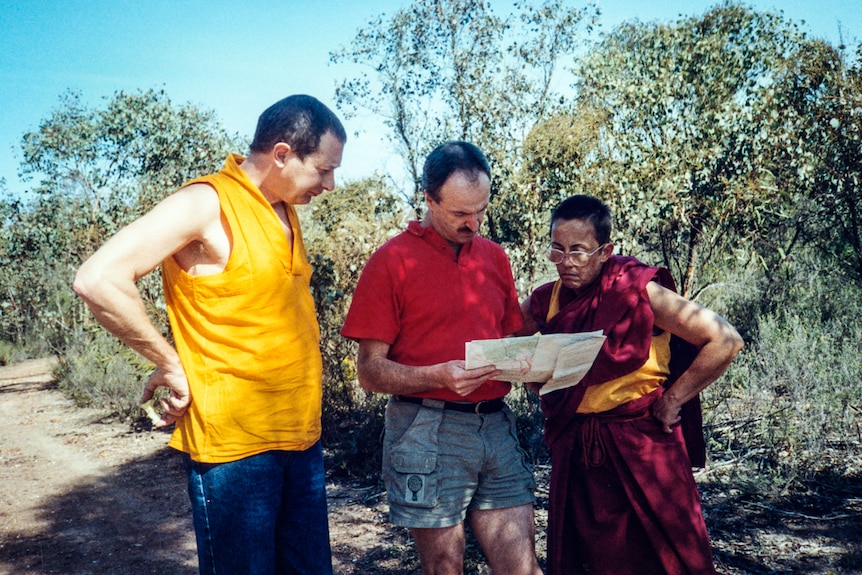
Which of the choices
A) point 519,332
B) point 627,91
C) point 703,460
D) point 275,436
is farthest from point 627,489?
point 627,91

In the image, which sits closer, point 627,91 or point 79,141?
point 627,91

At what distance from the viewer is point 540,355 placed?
219 cm

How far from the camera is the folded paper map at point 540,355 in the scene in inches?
83.4

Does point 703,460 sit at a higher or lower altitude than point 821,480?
higher

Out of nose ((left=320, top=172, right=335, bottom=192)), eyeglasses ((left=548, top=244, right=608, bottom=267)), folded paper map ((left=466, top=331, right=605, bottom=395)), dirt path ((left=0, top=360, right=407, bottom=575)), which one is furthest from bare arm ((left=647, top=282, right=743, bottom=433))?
dirt path ((left=0, top=360, right=407, bottom=575))

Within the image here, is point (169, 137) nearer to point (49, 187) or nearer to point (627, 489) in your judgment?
point (49, 187)

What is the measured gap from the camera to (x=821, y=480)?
4.34m

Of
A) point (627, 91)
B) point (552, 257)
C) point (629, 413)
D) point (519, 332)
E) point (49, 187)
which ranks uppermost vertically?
point (49, 187)

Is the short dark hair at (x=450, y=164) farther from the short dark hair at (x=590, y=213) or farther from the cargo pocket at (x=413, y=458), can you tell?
the cargo pocket at (x=413, y=458)

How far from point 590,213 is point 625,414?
76 cm

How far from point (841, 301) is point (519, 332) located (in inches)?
225

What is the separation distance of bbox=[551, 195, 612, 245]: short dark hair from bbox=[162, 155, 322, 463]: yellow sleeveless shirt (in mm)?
1095

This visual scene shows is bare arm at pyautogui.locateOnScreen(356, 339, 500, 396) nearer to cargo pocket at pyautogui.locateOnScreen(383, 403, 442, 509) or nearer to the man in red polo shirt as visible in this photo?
the man in red polo shirt

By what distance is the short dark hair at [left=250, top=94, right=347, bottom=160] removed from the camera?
2020 mm
